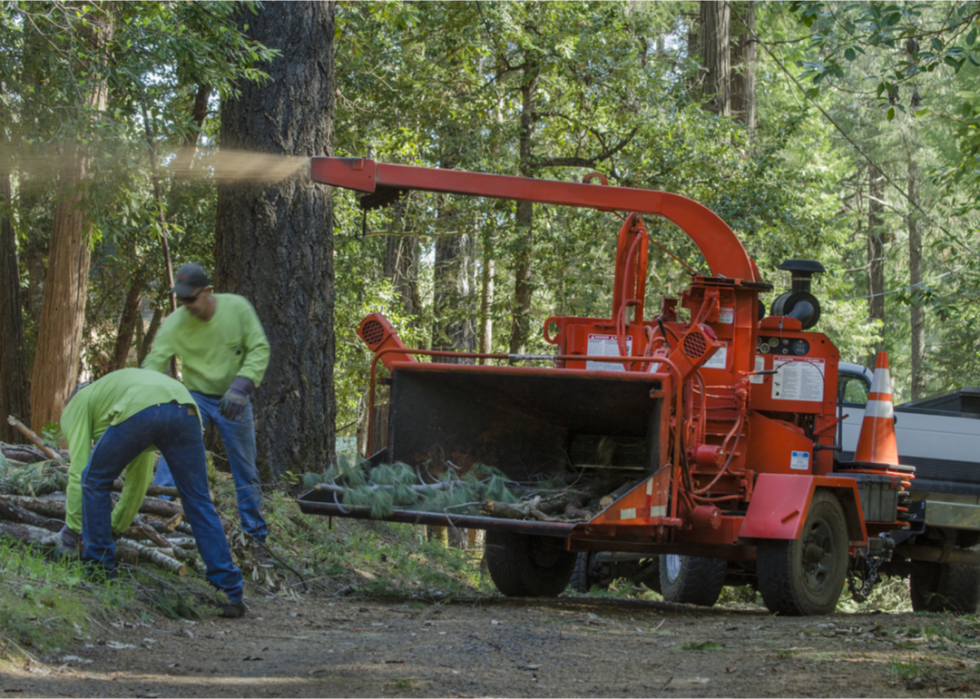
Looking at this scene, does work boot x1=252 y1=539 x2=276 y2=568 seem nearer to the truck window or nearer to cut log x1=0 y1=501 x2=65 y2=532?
cut log x1=0 y1=501 x2=65 y2=532

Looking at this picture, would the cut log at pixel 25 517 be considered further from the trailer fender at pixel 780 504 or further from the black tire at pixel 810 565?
the black tire at pixel 810 565

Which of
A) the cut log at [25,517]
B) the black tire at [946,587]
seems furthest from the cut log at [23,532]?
the black tire at [946,587]

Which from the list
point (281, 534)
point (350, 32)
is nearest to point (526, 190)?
point (281, 534)

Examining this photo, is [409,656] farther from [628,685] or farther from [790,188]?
[790,188]

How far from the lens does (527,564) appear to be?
8.15 metres

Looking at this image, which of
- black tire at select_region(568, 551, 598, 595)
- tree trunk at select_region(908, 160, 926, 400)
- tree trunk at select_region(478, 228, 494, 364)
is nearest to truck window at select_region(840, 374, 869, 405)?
black tire at select_region(568, 551, 598, 595)

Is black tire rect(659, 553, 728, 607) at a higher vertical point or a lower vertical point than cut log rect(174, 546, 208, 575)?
lower

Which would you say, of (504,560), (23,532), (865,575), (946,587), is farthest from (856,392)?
(23,532)

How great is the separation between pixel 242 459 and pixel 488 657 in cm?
256

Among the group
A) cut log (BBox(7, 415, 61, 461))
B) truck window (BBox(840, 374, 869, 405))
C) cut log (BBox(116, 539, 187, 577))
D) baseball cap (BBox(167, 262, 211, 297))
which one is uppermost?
baseball cap (BBox(167, 262, 211, 297))

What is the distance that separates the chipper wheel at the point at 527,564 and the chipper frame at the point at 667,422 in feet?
0.05

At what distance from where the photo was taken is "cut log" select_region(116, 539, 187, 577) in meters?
6.04

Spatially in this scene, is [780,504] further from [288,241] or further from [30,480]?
[30,480]

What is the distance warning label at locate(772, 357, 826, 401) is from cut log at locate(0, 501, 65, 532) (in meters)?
5.15
